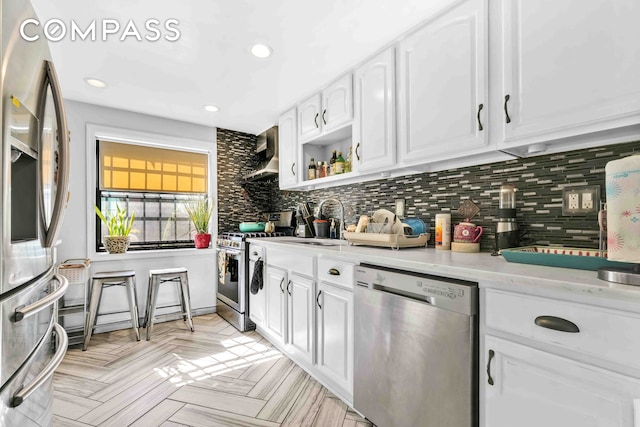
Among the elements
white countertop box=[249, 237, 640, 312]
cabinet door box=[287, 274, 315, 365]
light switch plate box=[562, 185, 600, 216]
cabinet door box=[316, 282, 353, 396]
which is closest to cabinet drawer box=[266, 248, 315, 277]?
cabinet door box=[287, 274, 315, 365]

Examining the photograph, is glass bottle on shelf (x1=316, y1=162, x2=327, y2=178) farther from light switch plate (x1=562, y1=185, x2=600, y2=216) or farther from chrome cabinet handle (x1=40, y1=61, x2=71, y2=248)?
chrome cabinet handle (x1=40, y1=61, x2=71, y2=248)

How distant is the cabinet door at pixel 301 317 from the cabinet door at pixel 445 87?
3.72ft

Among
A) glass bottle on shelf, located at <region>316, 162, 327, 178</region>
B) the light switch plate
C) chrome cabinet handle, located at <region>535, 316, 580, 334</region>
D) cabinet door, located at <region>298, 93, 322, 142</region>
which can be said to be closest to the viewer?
chrome cabinet handle, located at <region>535, 316, 580, 334</region>

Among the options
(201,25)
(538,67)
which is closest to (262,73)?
(201,25)

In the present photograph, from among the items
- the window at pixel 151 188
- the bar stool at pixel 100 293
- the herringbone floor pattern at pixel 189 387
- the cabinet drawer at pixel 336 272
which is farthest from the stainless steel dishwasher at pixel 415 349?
the window at pixel 151 188

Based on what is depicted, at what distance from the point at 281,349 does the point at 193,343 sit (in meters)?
0.87

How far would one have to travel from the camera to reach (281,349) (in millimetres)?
2602

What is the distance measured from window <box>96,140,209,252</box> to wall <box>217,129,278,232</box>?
0.77 feet

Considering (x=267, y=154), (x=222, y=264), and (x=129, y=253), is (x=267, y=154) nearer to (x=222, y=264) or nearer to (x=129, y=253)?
(x=222, y=264)

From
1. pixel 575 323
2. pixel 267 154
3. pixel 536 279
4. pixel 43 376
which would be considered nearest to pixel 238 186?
pixel 267 154

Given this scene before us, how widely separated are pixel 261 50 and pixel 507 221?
1910 millimetres

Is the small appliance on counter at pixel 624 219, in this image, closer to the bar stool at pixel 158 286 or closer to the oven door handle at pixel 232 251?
the oven door handle at pixel 232 251

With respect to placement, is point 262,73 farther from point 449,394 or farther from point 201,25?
point 449,394

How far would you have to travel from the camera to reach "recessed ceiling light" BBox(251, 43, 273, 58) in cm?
207
